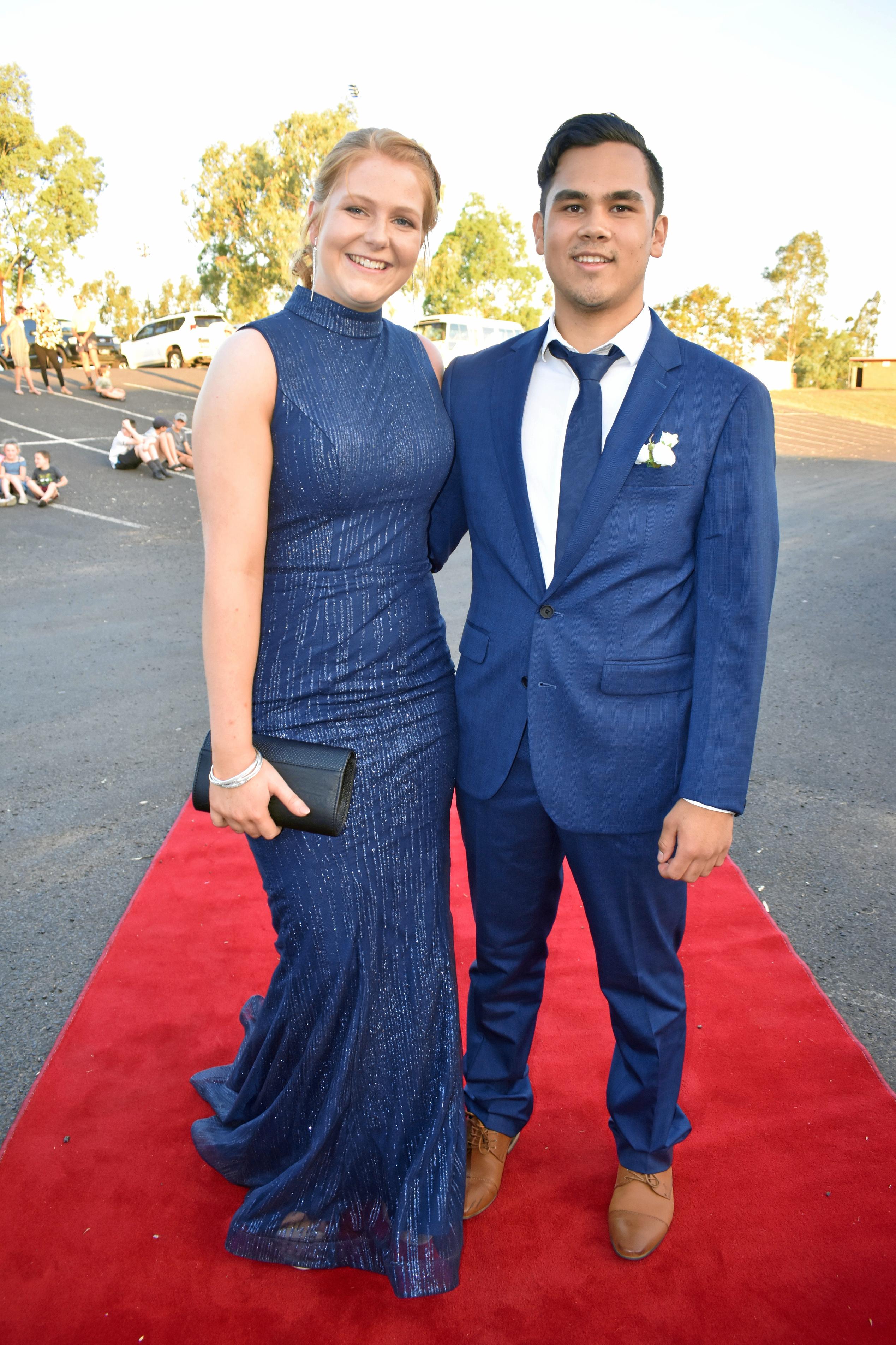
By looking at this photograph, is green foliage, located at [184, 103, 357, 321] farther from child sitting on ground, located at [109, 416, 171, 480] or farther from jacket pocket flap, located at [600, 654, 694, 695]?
jacket pocket flap, located at [600, 654, 694, 695]

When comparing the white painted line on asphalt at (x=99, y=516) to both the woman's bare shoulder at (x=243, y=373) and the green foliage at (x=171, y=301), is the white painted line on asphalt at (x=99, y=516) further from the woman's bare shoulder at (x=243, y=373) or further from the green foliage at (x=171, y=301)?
the green foliage at (x=171, y=301)

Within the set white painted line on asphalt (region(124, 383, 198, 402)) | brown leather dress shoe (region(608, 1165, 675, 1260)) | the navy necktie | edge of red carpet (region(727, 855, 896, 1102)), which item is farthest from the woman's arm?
white painted line on asphalt (region(124, 383, 198, 402))

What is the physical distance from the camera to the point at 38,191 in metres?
30.8

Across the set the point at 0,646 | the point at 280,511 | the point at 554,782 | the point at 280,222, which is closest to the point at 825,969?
the point at 554,782

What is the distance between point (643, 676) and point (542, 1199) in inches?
50.3

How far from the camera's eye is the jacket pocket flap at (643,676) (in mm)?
1862

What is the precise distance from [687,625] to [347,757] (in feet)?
2.40

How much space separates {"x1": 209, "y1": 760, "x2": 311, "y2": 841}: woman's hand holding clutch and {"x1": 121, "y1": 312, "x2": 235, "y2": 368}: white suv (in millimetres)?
25742

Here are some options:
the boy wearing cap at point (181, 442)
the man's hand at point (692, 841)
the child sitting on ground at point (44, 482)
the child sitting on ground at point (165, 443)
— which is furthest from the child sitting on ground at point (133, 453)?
the man's hand at point (692, 841)

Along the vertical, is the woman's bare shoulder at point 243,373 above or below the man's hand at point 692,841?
above

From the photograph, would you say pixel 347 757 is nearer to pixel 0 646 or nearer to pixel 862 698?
pixel 862 698

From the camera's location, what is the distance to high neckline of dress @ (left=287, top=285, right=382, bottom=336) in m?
1.90

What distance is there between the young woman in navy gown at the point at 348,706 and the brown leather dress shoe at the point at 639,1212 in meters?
0.37

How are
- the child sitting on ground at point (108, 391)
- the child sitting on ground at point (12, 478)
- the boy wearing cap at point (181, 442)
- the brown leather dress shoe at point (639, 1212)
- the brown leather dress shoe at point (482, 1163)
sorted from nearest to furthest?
the brown leather dress shoe at point (639, 1212) → the brown leather dress shoe at point (482, 1163) → the child sitting on ground at point (12, 478) → the boy wearing cap at point (181, 442) → the child sitting on ground at point (108, 391)
